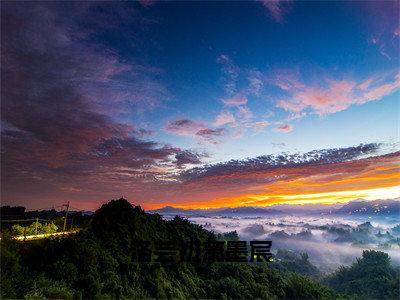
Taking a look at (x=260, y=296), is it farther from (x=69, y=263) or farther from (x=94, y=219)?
(x=69, y=263)

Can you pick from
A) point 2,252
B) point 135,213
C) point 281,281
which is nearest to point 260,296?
point 281,281

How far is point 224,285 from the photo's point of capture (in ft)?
194

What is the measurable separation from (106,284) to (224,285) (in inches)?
1410

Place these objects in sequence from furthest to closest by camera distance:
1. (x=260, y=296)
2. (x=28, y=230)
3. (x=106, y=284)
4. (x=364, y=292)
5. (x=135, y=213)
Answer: (x=364, y=292)
(x=260, y=296)
(x=135, y=213)
(x=28, y=230)
(x=106, y=284)

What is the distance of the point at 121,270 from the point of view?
33312 mm

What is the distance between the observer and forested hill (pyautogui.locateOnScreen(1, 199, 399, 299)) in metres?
20.6

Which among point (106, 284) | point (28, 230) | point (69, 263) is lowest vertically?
point (106, 284)

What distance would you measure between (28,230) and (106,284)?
9285 mm

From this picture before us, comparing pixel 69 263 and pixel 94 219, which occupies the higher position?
pixel 94 219

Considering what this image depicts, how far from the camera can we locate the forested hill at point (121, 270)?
20625 mm

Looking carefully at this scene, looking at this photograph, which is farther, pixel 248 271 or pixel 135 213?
pixel 248 271

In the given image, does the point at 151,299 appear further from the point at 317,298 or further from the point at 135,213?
the point at 317,298

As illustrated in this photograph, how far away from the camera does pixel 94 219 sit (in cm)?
4062

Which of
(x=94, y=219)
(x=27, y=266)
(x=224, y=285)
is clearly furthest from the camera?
(x=224, y=285)
